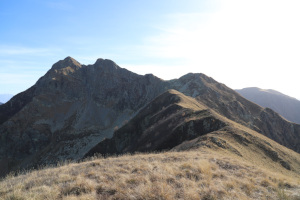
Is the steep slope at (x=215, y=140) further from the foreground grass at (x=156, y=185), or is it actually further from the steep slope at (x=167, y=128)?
the foreground grass at (x=156, y=185)

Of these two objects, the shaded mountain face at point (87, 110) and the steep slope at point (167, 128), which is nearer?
the steep slope at point (167, 128)

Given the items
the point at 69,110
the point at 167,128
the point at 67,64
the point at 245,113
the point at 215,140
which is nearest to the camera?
the point at 215,140

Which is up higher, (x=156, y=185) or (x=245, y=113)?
(x=156, y=185)

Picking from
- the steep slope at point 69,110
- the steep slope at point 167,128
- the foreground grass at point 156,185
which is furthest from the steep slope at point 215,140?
the steep slope at point 69,110

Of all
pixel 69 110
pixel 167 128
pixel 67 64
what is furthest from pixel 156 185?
pixel 67 64

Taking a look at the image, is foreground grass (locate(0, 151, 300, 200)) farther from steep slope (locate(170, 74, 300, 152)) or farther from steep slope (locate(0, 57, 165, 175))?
steep slope (locate(0, 57, 165, 175))

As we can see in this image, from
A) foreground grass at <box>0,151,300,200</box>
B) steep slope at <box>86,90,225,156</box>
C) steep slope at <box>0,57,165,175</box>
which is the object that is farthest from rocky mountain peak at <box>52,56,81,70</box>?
foreground grass at <box>0,151,300,200</box>

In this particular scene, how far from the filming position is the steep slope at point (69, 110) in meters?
80.4

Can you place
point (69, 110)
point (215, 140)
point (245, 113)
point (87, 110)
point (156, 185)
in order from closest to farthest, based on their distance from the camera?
point (156, 185) → point (215, 140) → point (245, 113) → point (69, 110) → point (87, 110)

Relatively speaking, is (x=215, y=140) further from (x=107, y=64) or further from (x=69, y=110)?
(x=107, y=64)

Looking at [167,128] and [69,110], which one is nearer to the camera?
[167,128]

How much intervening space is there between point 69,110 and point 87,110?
410 inches

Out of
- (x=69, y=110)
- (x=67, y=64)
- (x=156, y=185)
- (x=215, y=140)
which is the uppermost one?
(x=67, y=64)

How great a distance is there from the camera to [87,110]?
103625 millimetres
